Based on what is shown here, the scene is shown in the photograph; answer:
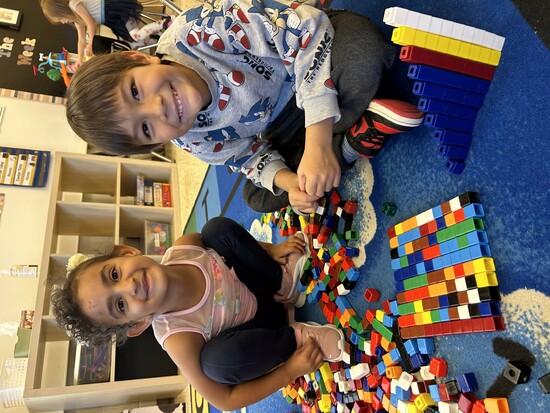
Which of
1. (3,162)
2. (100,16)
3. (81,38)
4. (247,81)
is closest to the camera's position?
(247,81)

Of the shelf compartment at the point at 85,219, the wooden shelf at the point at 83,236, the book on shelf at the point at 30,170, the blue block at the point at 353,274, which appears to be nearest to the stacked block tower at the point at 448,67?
the blue block at the point at 353,274

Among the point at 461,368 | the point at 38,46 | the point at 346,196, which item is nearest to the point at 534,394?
the point at 461,368

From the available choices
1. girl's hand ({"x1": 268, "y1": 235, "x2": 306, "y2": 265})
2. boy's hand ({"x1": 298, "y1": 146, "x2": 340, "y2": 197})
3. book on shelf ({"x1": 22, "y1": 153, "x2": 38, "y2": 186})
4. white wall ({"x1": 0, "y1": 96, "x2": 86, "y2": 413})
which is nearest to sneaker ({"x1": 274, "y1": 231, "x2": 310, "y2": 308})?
girl's hand ({"x1": 268, "y1": 235, "x2": 306, "y2": 265})

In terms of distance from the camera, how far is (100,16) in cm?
195

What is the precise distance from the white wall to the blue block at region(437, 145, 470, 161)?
216 centimetres

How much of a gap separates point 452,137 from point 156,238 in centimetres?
164

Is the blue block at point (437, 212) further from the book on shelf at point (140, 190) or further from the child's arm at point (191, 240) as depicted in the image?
the book on shelf at point (140, 190)

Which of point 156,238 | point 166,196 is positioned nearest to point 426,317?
point 156,238

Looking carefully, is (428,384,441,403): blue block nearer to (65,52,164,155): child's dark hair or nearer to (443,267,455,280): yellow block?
(443,267,455,280): yellow block

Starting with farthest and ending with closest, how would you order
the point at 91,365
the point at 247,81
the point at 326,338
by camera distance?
the point at 91,365, the point at 326,338, the point at 247,81

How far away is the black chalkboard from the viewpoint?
243 cm

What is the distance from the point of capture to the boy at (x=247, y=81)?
0.73m

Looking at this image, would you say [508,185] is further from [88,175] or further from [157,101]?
[88,175]

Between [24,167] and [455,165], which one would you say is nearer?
[455,165]
